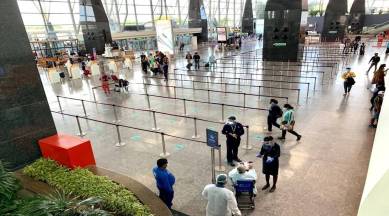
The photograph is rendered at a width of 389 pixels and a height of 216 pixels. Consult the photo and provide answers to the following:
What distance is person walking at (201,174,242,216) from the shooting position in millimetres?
4445

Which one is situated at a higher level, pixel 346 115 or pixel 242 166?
pixel 242 166

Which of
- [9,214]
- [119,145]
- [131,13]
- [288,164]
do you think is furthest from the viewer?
[131,13]

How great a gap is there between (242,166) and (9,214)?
13.6ft

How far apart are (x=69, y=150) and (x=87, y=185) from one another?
3.85 ft

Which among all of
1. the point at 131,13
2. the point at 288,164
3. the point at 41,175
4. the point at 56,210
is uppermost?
the point at 131,13

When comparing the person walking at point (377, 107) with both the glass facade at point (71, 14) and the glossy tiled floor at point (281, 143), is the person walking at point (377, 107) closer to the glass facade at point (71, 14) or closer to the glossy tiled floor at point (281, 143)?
the glossy tiled floor at point (281, 143)

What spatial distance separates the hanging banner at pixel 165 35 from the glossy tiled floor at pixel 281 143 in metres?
12.4

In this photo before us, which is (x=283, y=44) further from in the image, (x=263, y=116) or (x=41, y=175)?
(x=41, y=175)

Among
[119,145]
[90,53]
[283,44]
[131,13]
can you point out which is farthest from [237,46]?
[119,145]

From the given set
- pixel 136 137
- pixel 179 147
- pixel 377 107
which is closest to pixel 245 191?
pixel 179 147

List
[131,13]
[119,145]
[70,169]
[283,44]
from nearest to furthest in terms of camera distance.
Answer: [70,169]
[119,145]
[283,44]
[131,13]

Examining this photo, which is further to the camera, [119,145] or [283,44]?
[283,44]

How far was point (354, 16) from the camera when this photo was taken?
4216 cm

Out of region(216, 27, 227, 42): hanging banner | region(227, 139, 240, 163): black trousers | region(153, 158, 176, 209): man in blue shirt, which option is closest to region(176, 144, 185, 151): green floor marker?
region(227, 139, 240, 163): black trousers
